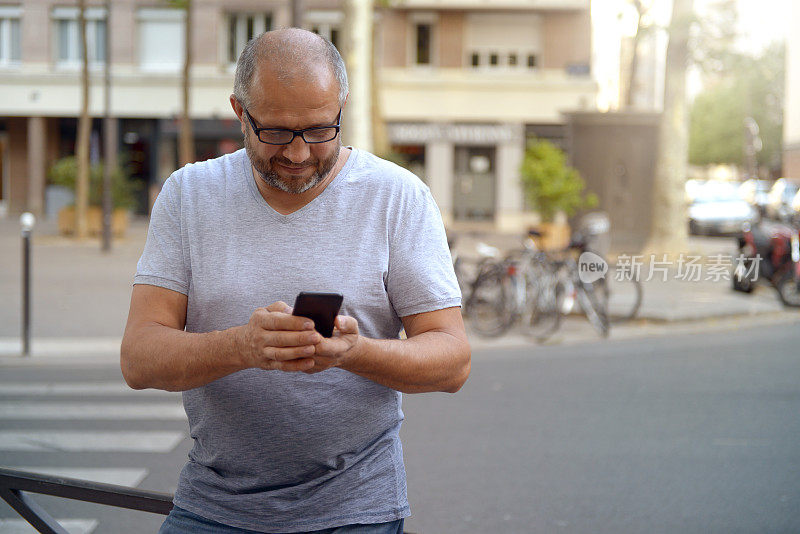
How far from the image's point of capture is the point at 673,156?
20.2 metres

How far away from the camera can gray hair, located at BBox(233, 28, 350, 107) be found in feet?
6.39

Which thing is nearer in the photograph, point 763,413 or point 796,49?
point 763,413

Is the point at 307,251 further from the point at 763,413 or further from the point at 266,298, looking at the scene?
the point at 763,413

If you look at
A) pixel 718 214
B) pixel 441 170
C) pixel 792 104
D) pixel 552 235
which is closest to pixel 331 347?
pixel 552 235

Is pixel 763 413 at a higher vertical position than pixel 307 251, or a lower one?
lower

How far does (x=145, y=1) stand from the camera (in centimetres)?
3488

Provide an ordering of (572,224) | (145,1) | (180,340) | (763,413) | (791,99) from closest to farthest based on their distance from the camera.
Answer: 1. (180,340)
2. (763,413)
3. (572,224)
4. (145,1)
5. (791,99)

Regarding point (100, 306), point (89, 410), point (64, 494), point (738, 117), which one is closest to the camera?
point (64, 494)

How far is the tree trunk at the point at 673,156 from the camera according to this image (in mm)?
19906

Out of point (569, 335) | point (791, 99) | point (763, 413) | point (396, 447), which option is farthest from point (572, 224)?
point (791, 99)

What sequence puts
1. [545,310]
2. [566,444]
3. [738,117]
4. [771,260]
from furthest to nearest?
[738,117] → [771,260] → [545,310] → [566,444]

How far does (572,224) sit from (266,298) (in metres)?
19.3

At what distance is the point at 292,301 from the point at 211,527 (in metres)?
0.49

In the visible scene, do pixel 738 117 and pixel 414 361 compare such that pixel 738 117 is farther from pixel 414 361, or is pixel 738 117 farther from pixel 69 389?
pixel 414 361
